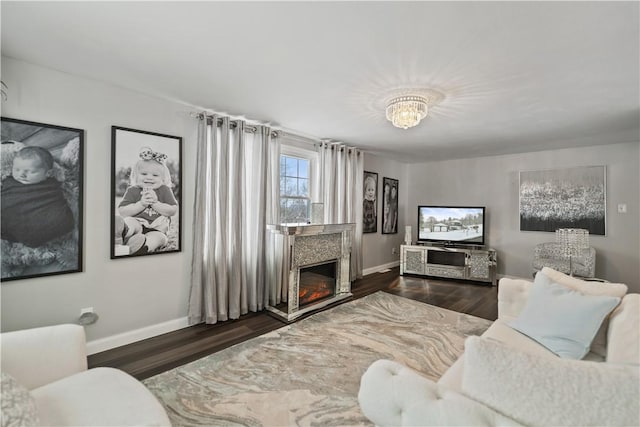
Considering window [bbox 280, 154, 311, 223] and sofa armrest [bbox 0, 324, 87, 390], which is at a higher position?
window [bbox 280, 154, 311, 223]

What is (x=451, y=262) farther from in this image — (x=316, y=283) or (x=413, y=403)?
(x=413, y=403)

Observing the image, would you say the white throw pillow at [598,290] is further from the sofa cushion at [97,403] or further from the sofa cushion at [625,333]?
the sofa cushion at [97,403]

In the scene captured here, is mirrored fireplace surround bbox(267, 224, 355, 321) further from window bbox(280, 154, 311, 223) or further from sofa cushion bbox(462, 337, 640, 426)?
sofa cushion bbox(462, 337, 640, 426)

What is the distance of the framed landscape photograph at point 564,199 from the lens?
4438 mm

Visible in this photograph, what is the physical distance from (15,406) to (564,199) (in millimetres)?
6400

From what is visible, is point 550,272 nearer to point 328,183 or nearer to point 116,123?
point 328,183

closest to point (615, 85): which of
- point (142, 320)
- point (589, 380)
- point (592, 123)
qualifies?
point (592, 123)

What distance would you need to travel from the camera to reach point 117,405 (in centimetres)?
121

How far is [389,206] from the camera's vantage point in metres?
5.98

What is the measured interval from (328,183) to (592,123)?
3.35 m

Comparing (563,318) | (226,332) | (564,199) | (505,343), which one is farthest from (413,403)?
(564,199)

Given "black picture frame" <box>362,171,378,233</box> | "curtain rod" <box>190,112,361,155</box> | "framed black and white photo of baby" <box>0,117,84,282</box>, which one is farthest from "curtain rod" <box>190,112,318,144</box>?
"black picture frame" <box>362,171,378,233</box>

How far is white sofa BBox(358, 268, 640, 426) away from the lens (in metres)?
0.66

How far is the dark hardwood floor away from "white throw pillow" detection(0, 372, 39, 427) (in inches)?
49.2
